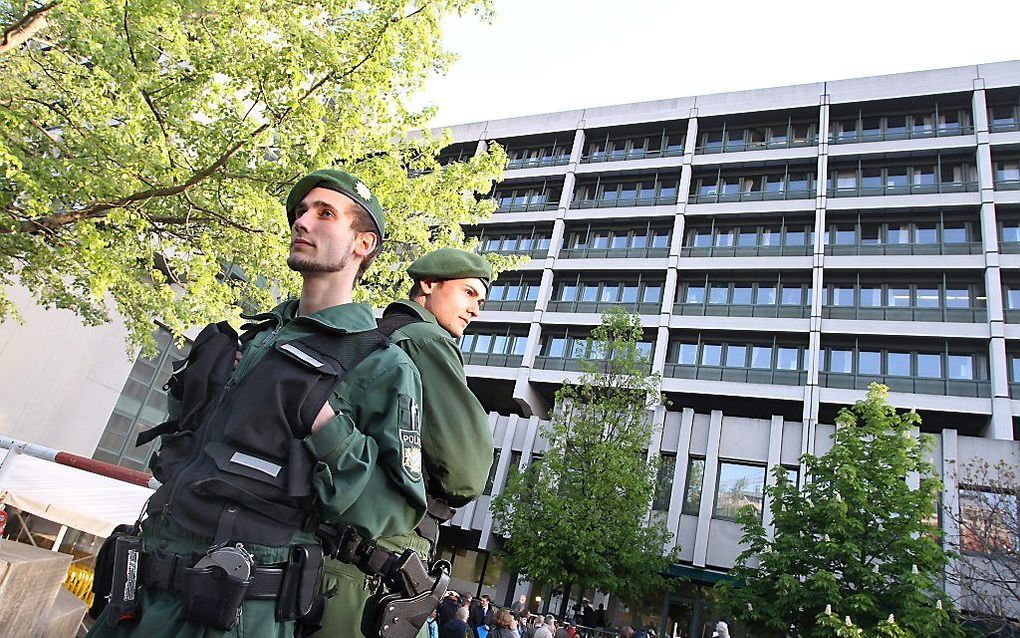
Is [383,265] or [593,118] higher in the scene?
[593,118]

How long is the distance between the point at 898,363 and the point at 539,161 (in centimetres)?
1979

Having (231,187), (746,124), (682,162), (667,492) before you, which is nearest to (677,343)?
(667,492)

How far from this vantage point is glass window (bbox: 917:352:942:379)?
24.4m

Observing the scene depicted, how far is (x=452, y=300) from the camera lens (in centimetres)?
278

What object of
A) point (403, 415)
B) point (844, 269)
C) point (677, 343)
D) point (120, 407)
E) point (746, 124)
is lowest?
point (403, 415)

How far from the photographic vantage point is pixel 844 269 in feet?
87.5

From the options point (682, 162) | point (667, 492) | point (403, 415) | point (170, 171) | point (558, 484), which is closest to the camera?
point (403, 415)

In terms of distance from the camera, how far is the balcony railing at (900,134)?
27.7 m

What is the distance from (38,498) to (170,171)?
450 cm

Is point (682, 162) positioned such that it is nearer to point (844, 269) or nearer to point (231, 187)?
point (844, 269)

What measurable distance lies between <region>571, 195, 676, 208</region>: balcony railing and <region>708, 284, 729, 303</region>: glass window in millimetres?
5045

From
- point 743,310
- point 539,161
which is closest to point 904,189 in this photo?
point 743,310

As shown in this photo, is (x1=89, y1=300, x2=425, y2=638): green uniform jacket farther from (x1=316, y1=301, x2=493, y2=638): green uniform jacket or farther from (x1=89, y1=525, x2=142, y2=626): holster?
(x1=316, y1=301, x2=493, y2=638): green uniform jacket

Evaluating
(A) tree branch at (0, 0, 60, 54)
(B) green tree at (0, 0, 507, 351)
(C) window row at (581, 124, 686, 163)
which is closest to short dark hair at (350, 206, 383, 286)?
(B) green tree at (0, 0, 507, 351)
